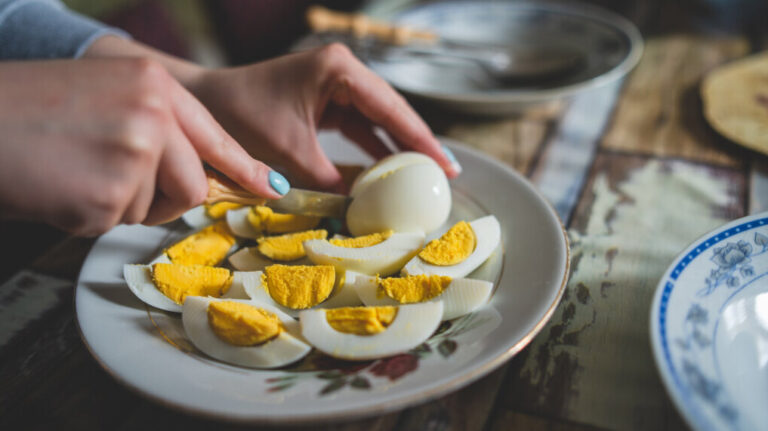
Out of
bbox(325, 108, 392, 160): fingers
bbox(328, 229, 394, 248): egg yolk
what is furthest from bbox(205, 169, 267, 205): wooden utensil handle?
bbox(325, 108, 392, 160): fingers

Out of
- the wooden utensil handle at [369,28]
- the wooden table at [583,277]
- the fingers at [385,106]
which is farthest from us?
the wooden utensil handle at [369,28]

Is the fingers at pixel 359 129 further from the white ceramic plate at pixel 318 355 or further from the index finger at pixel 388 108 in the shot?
the white ceramic plate at pixel 318 355

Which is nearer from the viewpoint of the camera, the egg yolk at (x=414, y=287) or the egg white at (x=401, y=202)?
the egg yolk at (x=414, y=287)

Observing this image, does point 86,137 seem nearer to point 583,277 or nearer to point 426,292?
point 426,292

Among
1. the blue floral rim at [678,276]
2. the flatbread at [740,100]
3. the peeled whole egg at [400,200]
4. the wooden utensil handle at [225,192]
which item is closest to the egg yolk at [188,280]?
the wooden utensil handle at [225,192]

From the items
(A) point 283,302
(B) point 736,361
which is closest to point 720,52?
(B) point 736,361

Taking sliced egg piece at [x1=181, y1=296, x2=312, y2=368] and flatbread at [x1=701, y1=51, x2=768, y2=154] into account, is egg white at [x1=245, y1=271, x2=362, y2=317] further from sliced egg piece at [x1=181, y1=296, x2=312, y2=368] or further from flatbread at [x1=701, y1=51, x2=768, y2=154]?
flatbread at [x1=701, y1=51, x2=768, y2=154]
